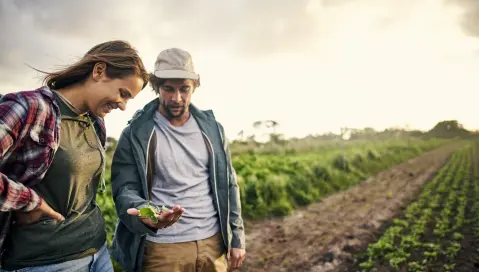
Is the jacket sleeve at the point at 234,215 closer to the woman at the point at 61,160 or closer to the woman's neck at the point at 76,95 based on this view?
the woman at the point at 61,160

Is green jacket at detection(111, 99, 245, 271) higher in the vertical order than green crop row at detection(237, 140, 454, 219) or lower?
higher

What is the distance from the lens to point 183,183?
6.66ft

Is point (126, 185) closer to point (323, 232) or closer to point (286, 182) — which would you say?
point (323, 232)

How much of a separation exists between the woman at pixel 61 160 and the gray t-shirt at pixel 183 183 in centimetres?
44

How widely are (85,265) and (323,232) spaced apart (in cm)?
547

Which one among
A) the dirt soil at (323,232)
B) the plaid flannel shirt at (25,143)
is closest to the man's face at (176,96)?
the plaid flannel shirt at (25,143)

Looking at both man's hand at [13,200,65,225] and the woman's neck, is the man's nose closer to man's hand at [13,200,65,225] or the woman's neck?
the woman's neck

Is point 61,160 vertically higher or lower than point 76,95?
lower

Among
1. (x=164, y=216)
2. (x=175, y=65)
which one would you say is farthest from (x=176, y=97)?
(x=164, y=216)

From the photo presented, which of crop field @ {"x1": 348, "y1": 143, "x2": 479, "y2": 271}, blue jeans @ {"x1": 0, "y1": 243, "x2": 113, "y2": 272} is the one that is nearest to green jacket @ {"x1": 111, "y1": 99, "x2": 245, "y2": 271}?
blue jeans @ {"x1": 0, "y1": 243, "x2": 113, "y2": 272}

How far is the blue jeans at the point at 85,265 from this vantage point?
1343 millimetres

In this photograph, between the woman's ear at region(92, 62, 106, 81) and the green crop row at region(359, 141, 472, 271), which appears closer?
the woman's ear at region(92, 62, 106, 81)

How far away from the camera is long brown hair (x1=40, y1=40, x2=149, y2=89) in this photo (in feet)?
4.87

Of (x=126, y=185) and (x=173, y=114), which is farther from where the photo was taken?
(x=173, y=114)
